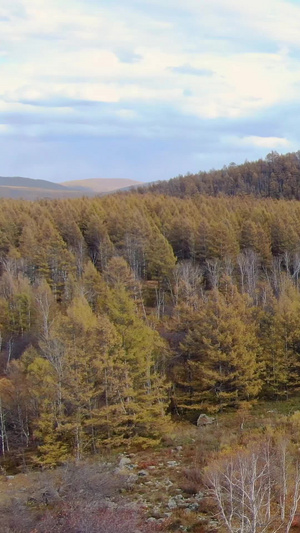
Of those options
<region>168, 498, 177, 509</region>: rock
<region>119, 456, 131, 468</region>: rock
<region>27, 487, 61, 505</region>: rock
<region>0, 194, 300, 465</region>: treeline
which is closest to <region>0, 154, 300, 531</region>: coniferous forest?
<region>0, 194, 300, 465</region>: treeline

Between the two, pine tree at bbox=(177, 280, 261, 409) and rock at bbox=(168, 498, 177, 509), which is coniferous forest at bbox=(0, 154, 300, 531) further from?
rock at bbox=(168, 498, 177, 509)

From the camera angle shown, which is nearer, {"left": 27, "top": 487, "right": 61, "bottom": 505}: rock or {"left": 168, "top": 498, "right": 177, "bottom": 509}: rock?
{"left": 168, "top": 498, "right": 177, "bottom": 509}: rock

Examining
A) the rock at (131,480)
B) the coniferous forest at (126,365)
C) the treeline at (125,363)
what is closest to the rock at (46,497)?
the coniferous forest at (126,365)

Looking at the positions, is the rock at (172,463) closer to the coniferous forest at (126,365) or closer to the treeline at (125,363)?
the coniferous forest at (126,365)

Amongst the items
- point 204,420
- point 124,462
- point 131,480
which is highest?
point 131,480

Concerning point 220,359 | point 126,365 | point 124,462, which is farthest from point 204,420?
point 124,462

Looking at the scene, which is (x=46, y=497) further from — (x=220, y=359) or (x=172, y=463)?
(x=220, y=359)

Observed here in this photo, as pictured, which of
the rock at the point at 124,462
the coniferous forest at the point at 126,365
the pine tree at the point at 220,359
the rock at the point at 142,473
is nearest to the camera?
the rock at the point at 142,473
